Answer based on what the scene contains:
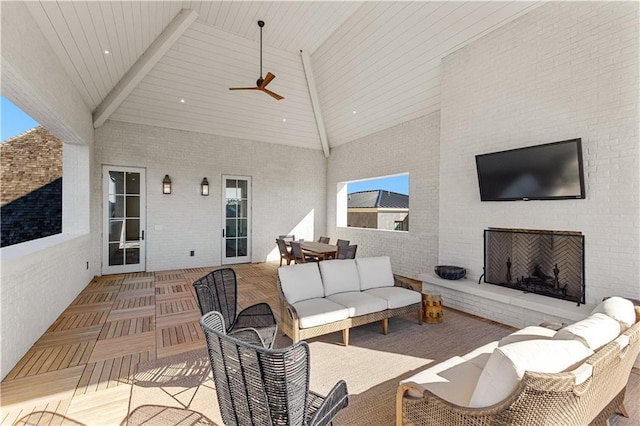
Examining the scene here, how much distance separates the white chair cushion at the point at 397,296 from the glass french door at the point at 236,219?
17.2ft

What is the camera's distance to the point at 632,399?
8.09 ft

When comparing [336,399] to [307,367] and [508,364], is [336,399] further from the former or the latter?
[508,364]

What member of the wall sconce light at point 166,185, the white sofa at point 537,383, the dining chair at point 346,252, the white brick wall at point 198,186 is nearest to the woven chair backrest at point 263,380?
the white sofa at point 537,383

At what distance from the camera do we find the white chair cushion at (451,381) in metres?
1.80

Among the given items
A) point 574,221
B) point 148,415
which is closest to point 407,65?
point 574,221

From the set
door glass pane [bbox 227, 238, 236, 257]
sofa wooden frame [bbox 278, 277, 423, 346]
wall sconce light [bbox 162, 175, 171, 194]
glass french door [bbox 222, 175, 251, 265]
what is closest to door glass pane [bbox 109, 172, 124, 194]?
wall sconce light [bbox 162, 175, 171, 194]

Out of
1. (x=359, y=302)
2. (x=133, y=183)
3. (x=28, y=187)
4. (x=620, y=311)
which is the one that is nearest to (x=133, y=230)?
(x=133, y=183)

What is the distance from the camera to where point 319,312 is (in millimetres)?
3240

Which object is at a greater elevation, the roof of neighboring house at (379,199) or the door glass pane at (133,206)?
the roof of neighboring house at (379,199)

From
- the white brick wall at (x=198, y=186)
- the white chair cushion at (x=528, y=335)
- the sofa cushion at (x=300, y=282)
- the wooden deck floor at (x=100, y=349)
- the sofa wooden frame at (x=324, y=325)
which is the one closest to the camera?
the wooden deck floor at (x=100, y=349)

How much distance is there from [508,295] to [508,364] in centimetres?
313

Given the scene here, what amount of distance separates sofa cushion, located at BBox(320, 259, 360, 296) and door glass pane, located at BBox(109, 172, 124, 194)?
5.80 m

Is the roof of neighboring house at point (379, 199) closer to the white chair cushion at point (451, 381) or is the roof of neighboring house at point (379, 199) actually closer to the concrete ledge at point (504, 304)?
the concrete ledge at point (504, 304)

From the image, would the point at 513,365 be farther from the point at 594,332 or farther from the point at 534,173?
the point at 534,173
